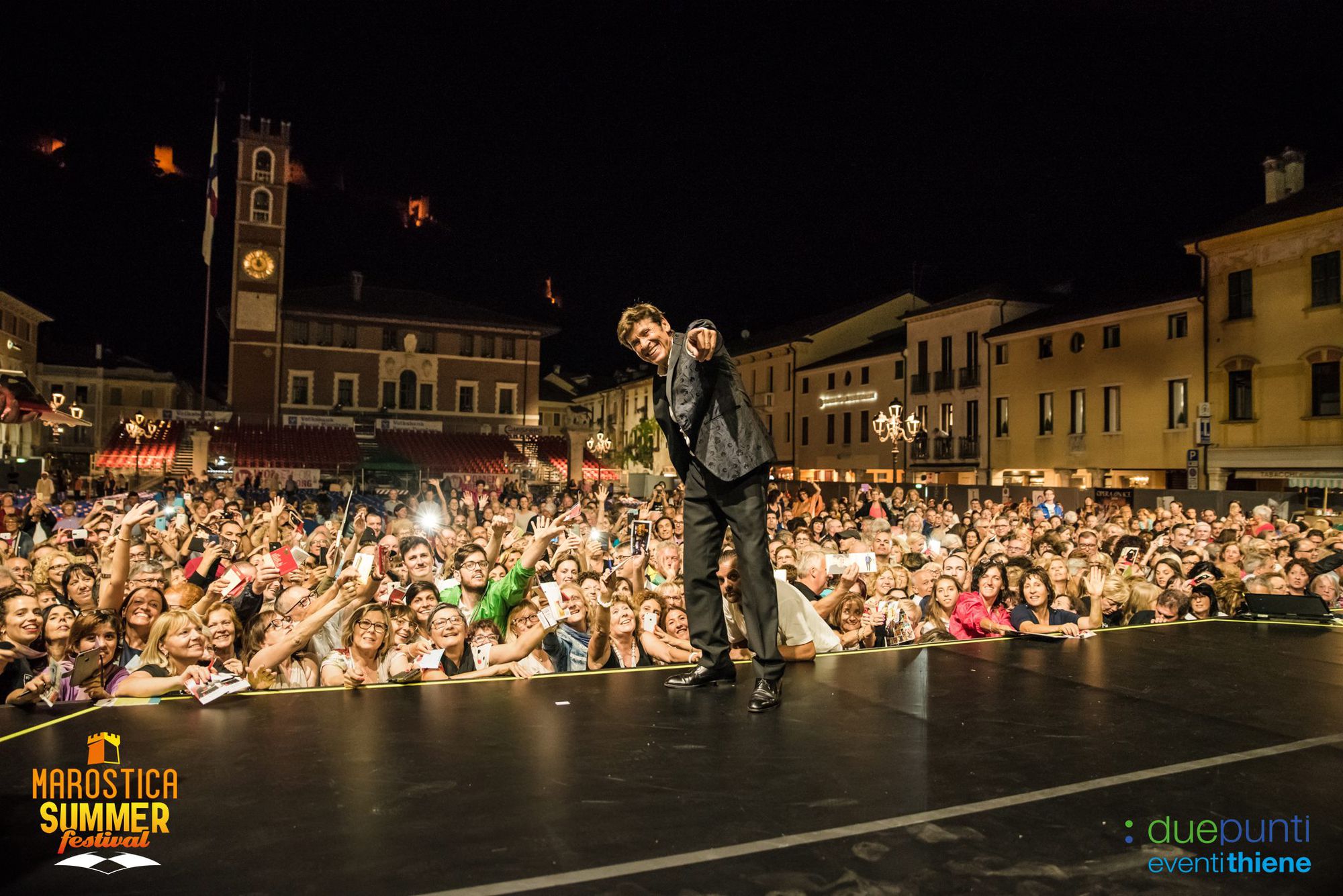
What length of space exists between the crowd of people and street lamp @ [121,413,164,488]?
91.1ft

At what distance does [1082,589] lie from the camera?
684 centimetres

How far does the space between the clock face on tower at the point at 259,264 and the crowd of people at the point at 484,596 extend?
4024 cm

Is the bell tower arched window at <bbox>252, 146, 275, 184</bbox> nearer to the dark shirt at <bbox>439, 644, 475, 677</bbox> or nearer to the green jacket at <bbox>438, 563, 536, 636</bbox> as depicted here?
the green jacket at <bbox>438, 563, 536, 636</bbox>

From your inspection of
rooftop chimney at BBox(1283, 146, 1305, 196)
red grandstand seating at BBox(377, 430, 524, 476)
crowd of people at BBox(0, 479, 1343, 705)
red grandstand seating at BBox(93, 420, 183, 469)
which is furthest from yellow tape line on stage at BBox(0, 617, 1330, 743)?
red grandstand seating at BBox(93, 420, 183, 469)

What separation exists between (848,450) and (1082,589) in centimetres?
3664

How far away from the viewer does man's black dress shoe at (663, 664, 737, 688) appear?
11.5ft

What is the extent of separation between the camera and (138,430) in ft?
113

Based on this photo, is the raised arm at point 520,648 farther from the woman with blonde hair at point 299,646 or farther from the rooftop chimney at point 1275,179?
the rooftop chimney at point 1275,179

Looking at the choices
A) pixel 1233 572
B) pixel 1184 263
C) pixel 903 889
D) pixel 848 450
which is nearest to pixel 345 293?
pixel 848 450

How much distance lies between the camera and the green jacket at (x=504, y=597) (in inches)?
193

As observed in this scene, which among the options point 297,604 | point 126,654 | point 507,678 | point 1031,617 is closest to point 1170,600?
point 1031,617

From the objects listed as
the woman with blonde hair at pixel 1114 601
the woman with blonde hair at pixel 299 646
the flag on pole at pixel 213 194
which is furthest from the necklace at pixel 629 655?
the flag on pole at pixel 213 194

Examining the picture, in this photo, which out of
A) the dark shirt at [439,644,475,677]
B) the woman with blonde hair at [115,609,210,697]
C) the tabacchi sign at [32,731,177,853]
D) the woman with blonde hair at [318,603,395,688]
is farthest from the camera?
the dark shirt at [439,644,475,677]

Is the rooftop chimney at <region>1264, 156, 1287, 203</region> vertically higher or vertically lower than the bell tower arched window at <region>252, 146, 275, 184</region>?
lower
